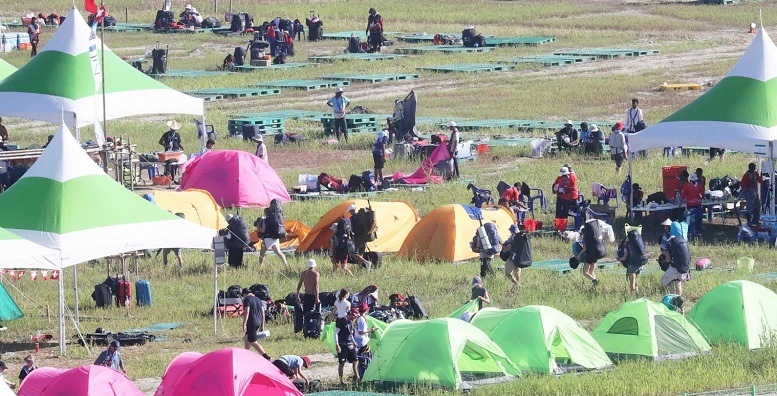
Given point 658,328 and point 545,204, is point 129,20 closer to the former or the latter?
point 545,204

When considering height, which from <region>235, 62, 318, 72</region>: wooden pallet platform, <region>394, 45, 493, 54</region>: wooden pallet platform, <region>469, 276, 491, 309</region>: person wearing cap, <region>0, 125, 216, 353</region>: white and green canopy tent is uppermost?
<region>0, 125, 216, 353</region>: white and green canopy tent

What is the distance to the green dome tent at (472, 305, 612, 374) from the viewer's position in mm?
18844

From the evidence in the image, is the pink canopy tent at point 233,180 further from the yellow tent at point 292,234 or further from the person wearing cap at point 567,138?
the person wearing cap at point 567,138

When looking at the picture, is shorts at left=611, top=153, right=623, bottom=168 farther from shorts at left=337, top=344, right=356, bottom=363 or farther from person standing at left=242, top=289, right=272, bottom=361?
shorts at left=337, top=344, right=356, bottom=363

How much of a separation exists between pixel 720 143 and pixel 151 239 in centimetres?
1082

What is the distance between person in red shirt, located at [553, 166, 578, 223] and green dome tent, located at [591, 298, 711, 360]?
8.80m

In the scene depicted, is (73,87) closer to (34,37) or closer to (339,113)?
(339,113)

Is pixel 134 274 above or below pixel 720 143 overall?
below

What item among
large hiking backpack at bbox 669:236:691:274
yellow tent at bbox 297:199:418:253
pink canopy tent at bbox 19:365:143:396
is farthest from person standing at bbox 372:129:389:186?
pink canopy tent at bbox 19:365:143:396

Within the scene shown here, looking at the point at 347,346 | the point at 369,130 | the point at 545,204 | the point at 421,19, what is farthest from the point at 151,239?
the point at 421,19

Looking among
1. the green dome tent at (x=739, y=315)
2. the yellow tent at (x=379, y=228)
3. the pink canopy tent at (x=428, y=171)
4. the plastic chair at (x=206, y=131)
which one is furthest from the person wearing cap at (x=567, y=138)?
the green dome tent at (x=739, y=315)

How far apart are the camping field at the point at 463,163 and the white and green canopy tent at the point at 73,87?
3.29 m

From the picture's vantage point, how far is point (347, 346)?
61.4 ft

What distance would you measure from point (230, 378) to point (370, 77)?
36287 mm
